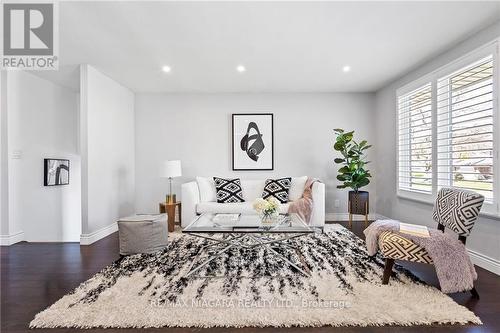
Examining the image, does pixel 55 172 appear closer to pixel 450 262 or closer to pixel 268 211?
pixel 268 211

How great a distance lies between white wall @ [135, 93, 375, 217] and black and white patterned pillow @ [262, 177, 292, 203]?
523 mm

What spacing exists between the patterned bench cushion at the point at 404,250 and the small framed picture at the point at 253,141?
3.14m

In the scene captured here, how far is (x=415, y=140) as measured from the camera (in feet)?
13.1

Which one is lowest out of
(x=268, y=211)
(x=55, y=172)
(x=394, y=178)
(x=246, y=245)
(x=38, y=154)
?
(x=246, y=245)

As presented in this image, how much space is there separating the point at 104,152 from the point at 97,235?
4.19ft

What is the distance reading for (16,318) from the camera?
6.24 feet

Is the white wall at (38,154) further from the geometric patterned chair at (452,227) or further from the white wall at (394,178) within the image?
the white wall at (394,178)

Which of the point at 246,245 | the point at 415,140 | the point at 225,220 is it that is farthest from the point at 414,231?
the point at 415,140

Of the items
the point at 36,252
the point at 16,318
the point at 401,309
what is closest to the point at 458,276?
the point at 401,309

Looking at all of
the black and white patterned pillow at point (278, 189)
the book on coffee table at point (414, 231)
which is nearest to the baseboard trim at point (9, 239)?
the black and white patterned pillow at point (278, 189)

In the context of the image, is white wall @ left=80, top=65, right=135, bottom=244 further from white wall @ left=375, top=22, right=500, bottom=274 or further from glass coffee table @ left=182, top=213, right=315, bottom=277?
white wall @ left=375, top=22, right=500, bottom=274

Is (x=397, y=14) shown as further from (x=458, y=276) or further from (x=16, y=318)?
(x=16, y=318)

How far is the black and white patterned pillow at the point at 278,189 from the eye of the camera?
4621 mm

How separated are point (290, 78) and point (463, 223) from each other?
3.08 metres
